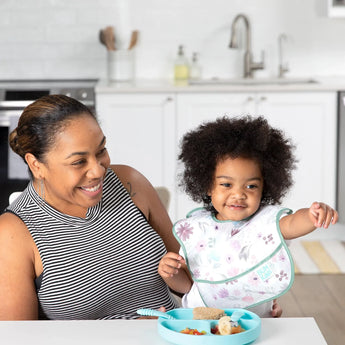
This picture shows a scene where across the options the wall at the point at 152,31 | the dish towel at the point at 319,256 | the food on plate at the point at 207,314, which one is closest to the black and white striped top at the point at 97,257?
the food on plate at the point at 207,314

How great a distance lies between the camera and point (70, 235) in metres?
1.83

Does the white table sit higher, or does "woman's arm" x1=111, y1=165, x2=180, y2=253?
"woman's arm" x1=111, y1=165, x2=180, y2=253

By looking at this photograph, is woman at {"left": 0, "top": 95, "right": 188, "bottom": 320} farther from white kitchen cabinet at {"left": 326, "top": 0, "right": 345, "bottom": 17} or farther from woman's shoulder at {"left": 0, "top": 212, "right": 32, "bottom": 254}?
white kitchen cabinet at {"left": 326, "top": 0, "right": 345, "bottom": 17}

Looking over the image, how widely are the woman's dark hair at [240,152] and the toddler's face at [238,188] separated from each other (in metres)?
0.02

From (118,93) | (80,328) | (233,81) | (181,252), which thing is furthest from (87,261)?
(233,81)

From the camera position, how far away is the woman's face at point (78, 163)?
174cm

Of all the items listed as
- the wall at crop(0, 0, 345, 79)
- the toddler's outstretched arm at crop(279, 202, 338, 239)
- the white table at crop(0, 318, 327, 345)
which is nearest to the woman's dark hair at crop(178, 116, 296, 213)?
the toddler's outstretched arm at crop(279, 202, 338, 239)

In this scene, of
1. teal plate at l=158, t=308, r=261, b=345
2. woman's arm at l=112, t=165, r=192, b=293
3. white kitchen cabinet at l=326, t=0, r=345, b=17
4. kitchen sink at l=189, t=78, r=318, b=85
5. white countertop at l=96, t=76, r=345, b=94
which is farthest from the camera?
kitchen sink at l=189, t=78, r=318, b=85

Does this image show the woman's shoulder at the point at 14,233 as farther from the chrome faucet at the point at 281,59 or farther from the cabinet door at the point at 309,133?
the chrome faucet at the point at 281,59

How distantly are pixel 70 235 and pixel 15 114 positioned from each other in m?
2.46

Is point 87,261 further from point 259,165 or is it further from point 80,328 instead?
point 259,165

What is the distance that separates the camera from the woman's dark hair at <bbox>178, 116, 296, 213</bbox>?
5.72 feet

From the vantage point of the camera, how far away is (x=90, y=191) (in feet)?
5.79

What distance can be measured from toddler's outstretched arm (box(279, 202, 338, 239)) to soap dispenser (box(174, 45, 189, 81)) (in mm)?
3178
